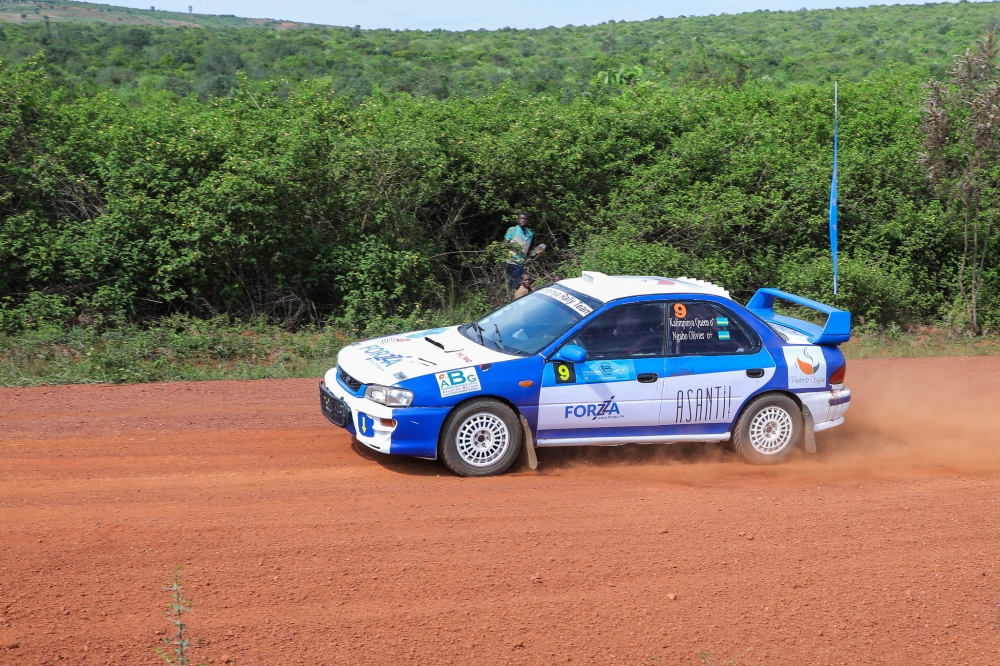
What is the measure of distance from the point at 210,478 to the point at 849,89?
1750 cm

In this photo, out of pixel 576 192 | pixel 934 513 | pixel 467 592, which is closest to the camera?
pixel 467 592

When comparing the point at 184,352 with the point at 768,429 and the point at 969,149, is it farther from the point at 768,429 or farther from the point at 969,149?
the point at 969,149

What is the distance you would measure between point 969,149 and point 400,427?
13760 mm

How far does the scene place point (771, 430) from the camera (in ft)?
28.9

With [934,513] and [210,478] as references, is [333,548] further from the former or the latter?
[934,513]

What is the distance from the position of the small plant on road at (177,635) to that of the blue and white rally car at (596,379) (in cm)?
254

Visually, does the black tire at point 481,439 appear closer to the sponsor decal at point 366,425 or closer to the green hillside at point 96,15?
the sponsor decal at point 366,425

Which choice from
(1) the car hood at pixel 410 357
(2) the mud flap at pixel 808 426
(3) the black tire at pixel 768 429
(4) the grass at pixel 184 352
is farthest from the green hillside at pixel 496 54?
(2) the mud flap at pixel 808 426

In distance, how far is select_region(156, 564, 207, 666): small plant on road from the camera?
15.9 feet

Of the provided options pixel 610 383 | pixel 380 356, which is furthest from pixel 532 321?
pixel 380 356

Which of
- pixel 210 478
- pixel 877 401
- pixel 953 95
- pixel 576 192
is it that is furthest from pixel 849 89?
pixel 210 478

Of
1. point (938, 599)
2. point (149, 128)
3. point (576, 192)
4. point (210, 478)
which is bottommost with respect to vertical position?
point (938, 599)

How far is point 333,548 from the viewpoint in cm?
645

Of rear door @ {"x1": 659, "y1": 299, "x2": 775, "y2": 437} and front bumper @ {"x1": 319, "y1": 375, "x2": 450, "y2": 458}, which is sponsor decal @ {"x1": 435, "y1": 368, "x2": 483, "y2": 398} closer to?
front bumper @ {"x1": 319, "y1": 375, "x2": 450, "y2": 458}
